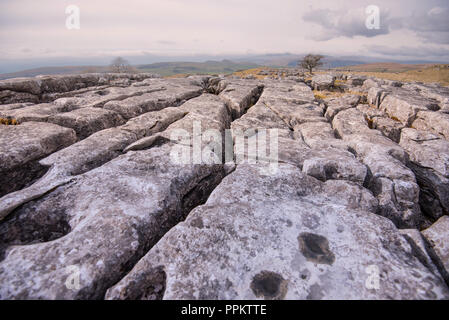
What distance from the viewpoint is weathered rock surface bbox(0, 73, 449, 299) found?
5574 millimetres

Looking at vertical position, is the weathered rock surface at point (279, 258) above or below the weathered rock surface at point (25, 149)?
below

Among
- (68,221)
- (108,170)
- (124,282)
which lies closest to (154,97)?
(108,170)

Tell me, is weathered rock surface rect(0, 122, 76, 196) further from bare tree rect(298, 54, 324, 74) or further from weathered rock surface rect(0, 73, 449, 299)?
bare tree rect(298, 54, 324, 74)

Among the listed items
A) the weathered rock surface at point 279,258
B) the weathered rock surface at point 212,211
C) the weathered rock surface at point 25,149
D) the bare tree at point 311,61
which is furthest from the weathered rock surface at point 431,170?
the bare tree at point 311,61

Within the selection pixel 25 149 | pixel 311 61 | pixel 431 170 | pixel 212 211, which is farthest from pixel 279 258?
pixel 311 61

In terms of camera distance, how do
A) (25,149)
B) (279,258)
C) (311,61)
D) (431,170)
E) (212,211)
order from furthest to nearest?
1. (311,61)
2. (431,170)
3. (25,149)
4. (212,211)
5. (279,258)

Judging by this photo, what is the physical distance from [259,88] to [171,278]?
27307 mm

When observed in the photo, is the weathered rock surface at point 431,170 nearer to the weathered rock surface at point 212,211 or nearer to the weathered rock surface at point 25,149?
the weathered rock surface at point 212,211

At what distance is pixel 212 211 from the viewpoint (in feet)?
24.8

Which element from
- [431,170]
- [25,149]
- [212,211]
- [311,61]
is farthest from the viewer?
[311,61]

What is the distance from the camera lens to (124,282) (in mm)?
5547

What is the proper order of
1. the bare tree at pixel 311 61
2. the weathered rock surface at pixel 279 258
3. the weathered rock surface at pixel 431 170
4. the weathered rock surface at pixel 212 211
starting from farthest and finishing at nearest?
the bare tree at pixel 311 61 < the weathered rock surface at pixel 431 170 < the weathered rock surface at pixel 212 211 < the weathered rock surface at pixel 279 258

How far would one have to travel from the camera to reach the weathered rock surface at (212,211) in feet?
18.3

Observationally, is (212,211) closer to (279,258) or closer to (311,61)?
(279,258)
